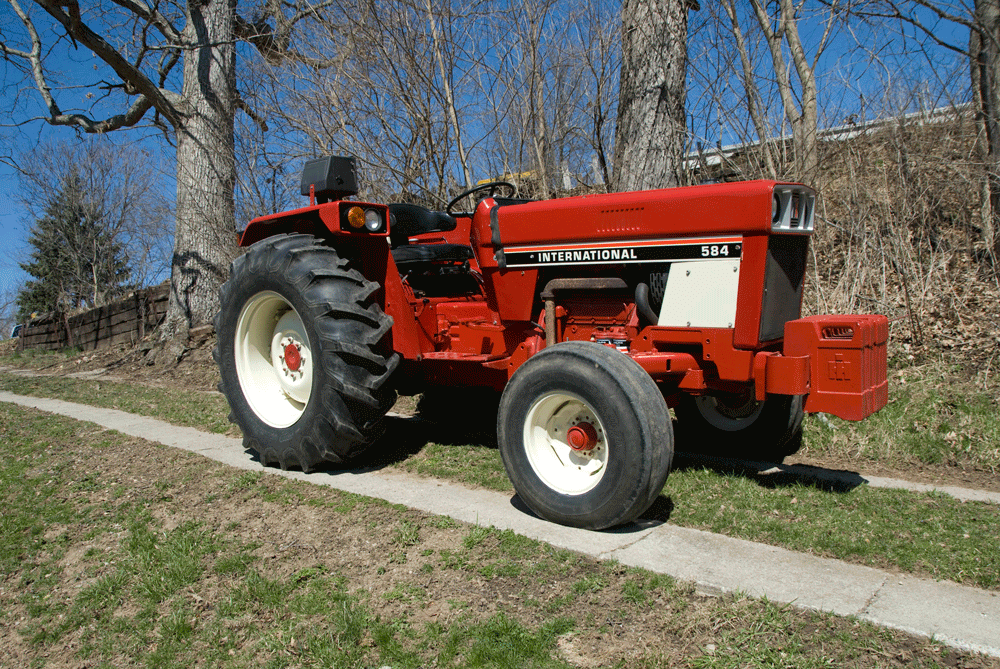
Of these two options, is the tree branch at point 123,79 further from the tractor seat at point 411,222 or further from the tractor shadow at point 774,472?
the tractor shadow at point 774,472

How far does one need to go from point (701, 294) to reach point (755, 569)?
140 cm

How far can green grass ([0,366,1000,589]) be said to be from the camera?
309 centimetres

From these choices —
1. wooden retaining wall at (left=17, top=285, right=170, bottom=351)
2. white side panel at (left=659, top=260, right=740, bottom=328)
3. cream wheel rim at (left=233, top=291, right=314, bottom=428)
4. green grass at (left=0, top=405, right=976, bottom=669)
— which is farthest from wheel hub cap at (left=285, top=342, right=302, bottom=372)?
wooden retaining wall at (left=17, top=285, right=170, bottom=351)

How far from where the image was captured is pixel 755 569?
2969 mm

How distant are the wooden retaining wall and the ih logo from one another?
1107cm

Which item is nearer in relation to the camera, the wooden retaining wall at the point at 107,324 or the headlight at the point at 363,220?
the headlight at the point at 363,220

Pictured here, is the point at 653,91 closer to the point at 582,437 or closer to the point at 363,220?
the point at 363,220

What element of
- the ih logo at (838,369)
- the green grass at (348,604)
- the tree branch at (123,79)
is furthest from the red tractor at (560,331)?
the tree branch at (123,79)

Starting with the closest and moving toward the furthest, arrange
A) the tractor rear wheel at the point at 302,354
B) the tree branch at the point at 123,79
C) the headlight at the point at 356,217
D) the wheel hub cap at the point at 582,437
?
the wheel hub cap at the point at 582,437 < the tractor rear wheel at the point at 302,354 < the headlight at the point at 356,217 < the tree branch at the point at 123,79

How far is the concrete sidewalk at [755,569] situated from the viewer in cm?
254

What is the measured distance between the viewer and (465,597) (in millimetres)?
2865

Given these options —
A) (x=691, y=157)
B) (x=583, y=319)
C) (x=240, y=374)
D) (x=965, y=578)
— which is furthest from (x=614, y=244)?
(x=691, y=157)

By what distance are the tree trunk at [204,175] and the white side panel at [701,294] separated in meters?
8.01

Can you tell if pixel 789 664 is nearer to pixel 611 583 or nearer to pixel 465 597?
pixel 611 583
